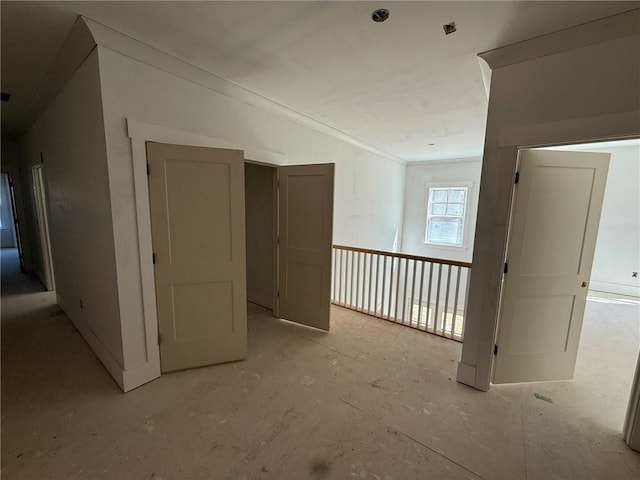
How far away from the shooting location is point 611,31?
1567 millimetres

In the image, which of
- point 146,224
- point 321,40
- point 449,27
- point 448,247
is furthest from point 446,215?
point 146,224

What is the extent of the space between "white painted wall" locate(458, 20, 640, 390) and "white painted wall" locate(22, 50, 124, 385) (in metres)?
2.85

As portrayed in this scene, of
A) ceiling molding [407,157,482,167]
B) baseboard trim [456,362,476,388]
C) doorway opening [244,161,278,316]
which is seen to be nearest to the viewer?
baseboard trim [456,362,476,388]

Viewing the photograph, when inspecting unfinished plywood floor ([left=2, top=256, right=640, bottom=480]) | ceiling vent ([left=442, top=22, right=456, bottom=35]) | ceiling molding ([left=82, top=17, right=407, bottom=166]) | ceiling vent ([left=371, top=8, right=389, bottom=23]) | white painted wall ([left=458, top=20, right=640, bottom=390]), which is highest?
ceiling vent ([left=442, top=22, right=456, bottom=35])

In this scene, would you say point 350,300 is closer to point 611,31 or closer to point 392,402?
A: point 392,402

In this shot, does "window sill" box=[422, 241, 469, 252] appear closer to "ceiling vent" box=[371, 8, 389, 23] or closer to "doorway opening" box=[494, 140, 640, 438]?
"doorway opening" box=[494, 140, 640, 438]

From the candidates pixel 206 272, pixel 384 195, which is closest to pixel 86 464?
pixel 206 272

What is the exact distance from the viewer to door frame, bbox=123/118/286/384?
199 centimetres

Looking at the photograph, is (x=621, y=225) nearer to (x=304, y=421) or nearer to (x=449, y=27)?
(x=449, y=27)

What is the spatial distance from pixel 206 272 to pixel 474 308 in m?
2.34

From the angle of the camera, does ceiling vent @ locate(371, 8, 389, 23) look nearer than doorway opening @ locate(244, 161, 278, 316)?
Yes

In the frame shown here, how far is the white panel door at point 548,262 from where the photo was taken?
2043 millimetres

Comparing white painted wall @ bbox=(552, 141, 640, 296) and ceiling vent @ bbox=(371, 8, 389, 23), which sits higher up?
ceiling vent @ bbox=(371, 8, 389, 23)

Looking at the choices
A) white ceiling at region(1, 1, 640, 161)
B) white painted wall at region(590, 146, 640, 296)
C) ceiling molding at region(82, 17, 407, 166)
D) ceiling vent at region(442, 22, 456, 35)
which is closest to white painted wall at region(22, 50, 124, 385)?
ceiling molding at region(82, 17, 407, 166)
